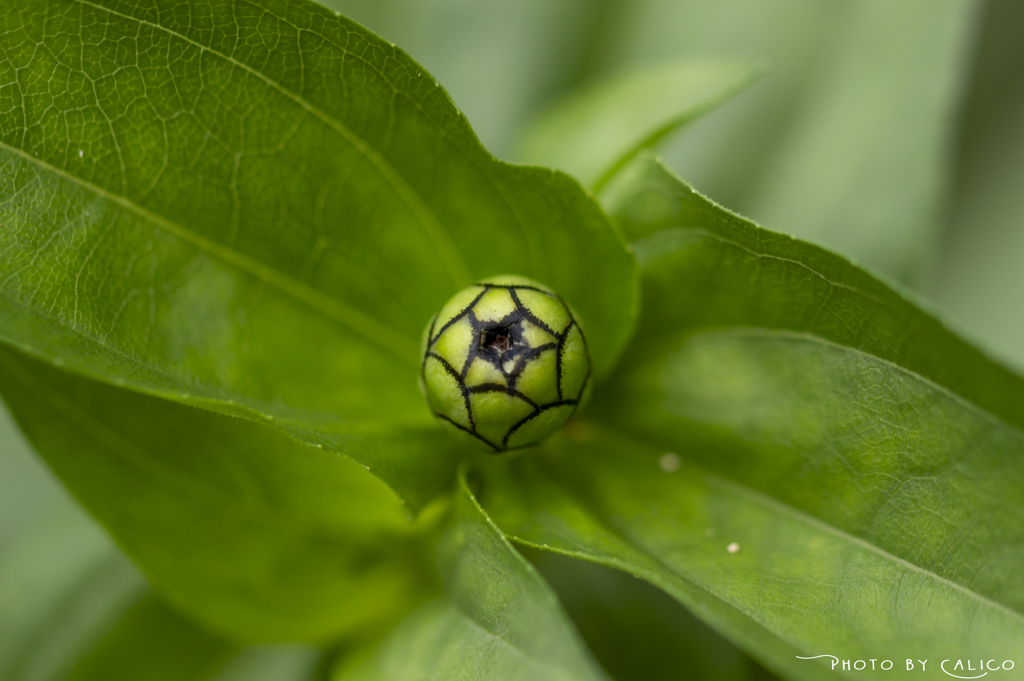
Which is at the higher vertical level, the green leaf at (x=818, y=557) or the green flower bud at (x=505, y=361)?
the green flower bud at (x=505, y=361)

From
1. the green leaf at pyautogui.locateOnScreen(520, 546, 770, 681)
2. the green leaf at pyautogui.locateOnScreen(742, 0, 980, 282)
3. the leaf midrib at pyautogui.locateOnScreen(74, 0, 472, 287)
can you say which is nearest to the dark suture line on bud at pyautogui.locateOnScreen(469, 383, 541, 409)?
the leaf midrib at pyautogui.locateOnScreen(74, 0, 472, 287)

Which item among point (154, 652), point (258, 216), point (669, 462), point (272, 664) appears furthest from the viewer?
point (272, 664)

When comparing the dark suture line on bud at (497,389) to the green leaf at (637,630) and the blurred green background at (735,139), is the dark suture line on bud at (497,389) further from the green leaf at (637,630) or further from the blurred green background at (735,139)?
the blurred green background at (735,139)

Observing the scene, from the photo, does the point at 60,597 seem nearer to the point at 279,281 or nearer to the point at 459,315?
the point at 279,281

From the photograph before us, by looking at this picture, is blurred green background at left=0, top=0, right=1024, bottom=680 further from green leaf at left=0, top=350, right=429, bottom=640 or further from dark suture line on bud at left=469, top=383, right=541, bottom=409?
dark suture line on bud at left=469, top=383, right=541, bottom=409

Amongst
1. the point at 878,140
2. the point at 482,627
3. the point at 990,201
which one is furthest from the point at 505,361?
the point at 990,201

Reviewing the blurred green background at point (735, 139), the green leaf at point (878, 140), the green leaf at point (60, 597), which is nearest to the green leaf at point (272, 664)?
the blurred green background at point (735, 139)
